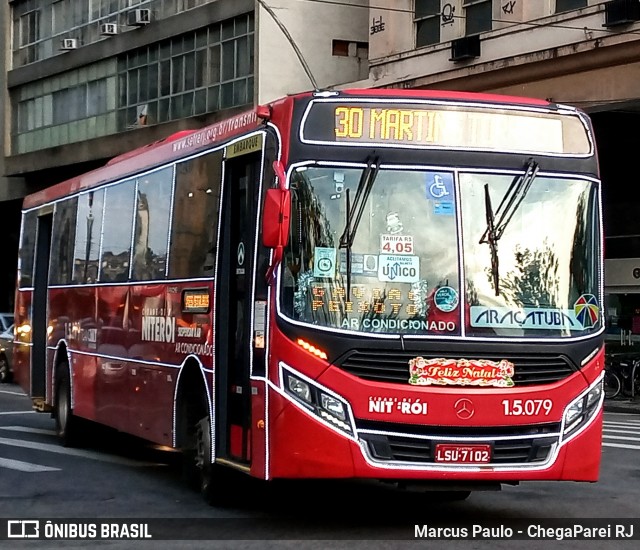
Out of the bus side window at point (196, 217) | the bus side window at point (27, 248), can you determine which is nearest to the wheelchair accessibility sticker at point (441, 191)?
the bus side window at point (196, 217)

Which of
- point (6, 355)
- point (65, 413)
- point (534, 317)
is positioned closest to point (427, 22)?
point (6, 355)

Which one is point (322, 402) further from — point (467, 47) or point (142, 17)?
point (142, 17)

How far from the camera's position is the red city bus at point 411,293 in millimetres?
9539

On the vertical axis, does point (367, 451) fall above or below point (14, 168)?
below

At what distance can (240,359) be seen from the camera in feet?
34.8

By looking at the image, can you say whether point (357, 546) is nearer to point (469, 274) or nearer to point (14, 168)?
point (469, 274)

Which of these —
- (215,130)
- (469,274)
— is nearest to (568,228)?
(469,274)

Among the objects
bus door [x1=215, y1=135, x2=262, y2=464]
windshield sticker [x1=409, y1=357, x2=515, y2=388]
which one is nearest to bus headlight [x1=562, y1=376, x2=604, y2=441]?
windshield sticker [x1=409, y1=357, x2=515, y2=388]

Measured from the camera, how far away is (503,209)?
9953 millimetres

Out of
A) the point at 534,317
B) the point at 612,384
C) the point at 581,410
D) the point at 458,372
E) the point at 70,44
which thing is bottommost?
the point at 612,384

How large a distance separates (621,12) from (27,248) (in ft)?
48.1

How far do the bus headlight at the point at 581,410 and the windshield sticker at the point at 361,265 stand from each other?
1.75 meters

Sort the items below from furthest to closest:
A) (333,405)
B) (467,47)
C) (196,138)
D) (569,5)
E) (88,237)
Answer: (467,47)
(569,5)
(88,237)
(196,138)
(333,405)

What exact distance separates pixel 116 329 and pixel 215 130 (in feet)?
11.1
